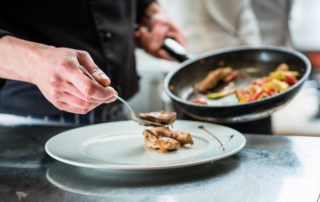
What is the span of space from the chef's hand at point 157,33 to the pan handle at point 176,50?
0.11 ft

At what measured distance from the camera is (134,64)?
1734 mm

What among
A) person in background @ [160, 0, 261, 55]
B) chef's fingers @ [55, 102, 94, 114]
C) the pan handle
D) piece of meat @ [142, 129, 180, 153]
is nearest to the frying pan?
the pan handle

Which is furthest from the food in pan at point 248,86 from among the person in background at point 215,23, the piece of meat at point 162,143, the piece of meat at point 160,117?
the person in background at point 215,23

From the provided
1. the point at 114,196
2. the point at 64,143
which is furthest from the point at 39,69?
the point at 114,196

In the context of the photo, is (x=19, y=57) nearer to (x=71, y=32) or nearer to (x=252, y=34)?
(x=71, y=32)

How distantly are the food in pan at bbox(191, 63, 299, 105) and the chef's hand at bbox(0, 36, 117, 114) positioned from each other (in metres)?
0.48

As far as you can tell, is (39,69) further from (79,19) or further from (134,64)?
(134,64)

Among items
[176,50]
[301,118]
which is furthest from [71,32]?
[301,118]

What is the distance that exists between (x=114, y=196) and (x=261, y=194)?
0.28 m

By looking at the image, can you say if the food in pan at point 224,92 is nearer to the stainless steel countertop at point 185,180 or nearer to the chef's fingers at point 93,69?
the stainless steel countertop at point 185,180

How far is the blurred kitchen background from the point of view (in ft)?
6.39

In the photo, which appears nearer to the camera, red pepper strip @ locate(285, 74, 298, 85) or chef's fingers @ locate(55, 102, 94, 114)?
chef's fingers @ locate(55, 102, 94, 114)

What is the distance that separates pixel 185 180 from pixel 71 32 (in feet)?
2.56

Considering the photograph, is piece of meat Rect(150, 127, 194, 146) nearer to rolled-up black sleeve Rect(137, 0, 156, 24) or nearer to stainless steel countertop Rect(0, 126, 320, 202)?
stainless steel countertop Rect(0, 126, 320, 202)
